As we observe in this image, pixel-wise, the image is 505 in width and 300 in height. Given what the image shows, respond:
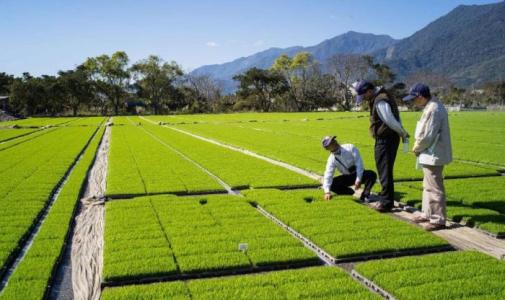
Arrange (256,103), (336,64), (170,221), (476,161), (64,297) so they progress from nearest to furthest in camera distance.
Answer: (64,297) → (170,221) → (476,161) → (256,103) → (336,64)

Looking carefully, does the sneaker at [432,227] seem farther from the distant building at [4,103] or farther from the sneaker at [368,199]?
the distant building at [4,103]

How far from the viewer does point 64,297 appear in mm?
5348

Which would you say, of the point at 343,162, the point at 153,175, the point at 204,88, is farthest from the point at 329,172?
the point at 204,88

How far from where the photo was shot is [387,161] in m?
8.34

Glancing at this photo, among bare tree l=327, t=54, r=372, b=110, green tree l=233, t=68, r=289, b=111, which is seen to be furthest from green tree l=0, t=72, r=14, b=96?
bare tree l=327, t=54, r=372, b=110

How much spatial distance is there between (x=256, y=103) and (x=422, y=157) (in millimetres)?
81829

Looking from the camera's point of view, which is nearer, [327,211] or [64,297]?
[64,297]

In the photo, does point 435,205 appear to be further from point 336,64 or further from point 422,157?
point 336,64

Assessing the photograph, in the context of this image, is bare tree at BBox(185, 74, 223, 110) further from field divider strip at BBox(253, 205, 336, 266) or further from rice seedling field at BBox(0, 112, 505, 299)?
field divider strip at BBox(253, 205, 336, 266)

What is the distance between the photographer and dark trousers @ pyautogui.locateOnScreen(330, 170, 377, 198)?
368 inches

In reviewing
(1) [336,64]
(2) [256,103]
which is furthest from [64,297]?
(1) [336,64]

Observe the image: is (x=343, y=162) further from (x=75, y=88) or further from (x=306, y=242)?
(x=75, y=88)

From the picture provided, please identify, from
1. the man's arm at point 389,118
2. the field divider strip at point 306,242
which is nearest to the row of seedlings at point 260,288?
the field divider strip at point 306,242

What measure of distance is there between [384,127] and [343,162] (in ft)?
4.23
